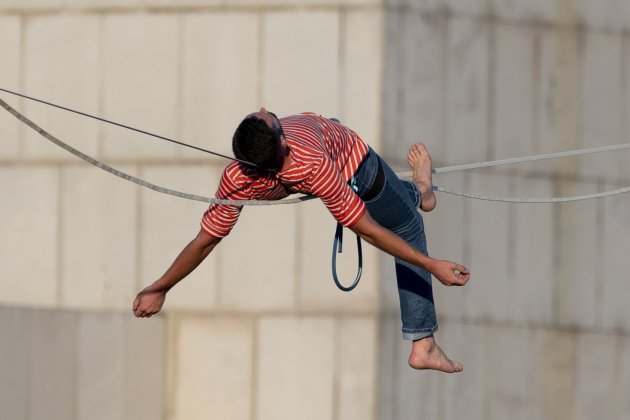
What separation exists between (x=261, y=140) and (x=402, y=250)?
119cm

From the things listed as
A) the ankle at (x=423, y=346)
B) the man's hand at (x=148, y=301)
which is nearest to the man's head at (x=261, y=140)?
the man's hand at (x=148, y=301)

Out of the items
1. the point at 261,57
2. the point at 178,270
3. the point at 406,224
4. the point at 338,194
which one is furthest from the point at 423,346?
the point at 261,57

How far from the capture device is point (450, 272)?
12.3 meters

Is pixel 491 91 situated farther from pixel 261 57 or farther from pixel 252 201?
pixel 252 201

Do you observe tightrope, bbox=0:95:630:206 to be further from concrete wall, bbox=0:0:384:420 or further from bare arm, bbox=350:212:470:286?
concrete wall, bbox=0:0:384:420

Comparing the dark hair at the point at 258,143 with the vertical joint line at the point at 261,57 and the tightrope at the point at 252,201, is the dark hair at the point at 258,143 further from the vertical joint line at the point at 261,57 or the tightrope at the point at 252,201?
the vertical joint line at the point at 261,57

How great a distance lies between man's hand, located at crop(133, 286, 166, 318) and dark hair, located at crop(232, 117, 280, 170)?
187 cm

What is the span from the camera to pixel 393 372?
2069 cm

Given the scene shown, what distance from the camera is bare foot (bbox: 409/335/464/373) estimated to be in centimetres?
1391

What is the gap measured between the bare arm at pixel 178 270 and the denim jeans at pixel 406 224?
1009 mm

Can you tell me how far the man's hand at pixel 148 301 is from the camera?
530 inches

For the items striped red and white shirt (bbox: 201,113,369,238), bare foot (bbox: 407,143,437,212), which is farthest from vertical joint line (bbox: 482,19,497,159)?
striped red and white shirt (bbox: 201,113,369,238)

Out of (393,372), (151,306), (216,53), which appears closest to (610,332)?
(393,372)

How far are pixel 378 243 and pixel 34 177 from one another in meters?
9.67
